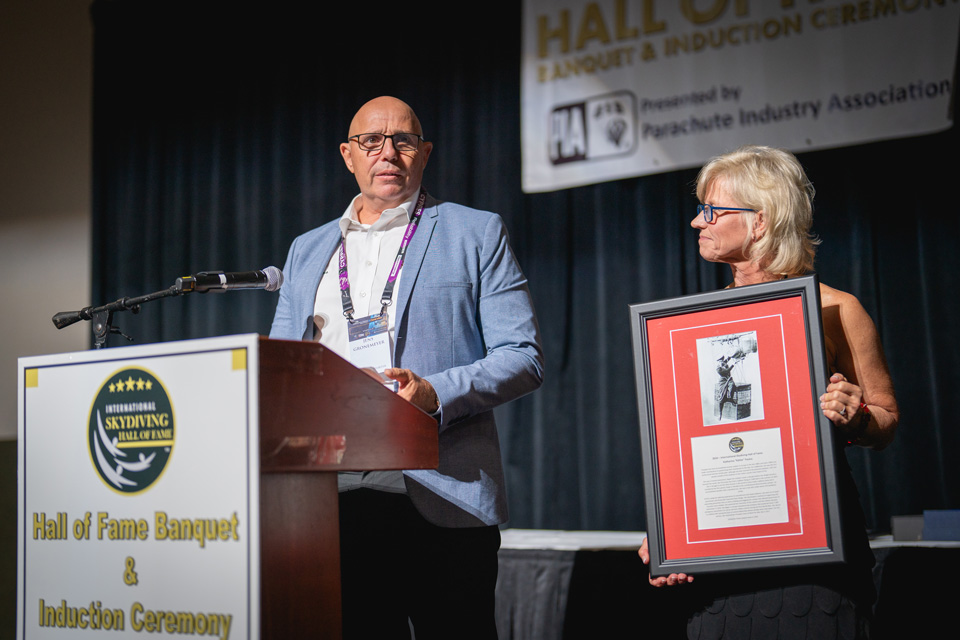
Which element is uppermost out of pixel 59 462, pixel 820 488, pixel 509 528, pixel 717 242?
pixel 717 242

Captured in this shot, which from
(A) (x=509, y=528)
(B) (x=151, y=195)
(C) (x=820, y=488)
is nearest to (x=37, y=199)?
(B) (x=151, y=195)

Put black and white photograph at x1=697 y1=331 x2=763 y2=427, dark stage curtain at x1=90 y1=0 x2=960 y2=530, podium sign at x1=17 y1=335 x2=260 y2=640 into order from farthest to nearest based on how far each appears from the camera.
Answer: dark stage curtain at x1=90 y1=0 x2=960 y2=530
black and white photograph at x1=697 y1=331 x2=763 y2=427
podium sign at x1=17 y1=335 x2=260 y2=640

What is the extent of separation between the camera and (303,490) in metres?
1.37

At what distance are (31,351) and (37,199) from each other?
100 cm

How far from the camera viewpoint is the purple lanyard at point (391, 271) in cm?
189

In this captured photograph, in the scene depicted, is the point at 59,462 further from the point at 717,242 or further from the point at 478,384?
the point at 717,242

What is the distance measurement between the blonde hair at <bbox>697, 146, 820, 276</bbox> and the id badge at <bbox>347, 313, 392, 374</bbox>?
761 mm

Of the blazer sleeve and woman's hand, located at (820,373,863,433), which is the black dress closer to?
woman's hand, located at (820,373,863,433)

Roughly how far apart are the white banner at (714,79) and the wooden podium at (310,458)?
9.24ft

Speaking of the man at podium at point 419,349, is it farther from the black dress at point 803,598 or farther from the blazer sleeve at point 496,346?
the black dress at point 803,598

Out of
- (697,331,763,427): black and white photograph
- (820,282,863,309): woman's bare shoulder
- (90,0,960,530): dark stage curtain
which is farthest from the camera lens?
(90,0,960,530): dark stage curtain

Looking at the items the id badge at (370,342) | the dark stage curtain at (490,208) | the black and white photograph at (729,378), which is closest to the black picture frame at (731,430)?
the black and white photograph at (729,378)

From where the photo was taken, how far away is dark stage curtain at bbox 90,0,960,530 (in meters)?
3.63

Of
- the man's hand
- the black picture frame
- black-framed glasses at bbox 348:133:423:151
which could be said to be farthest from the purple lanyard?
the black picture frame
